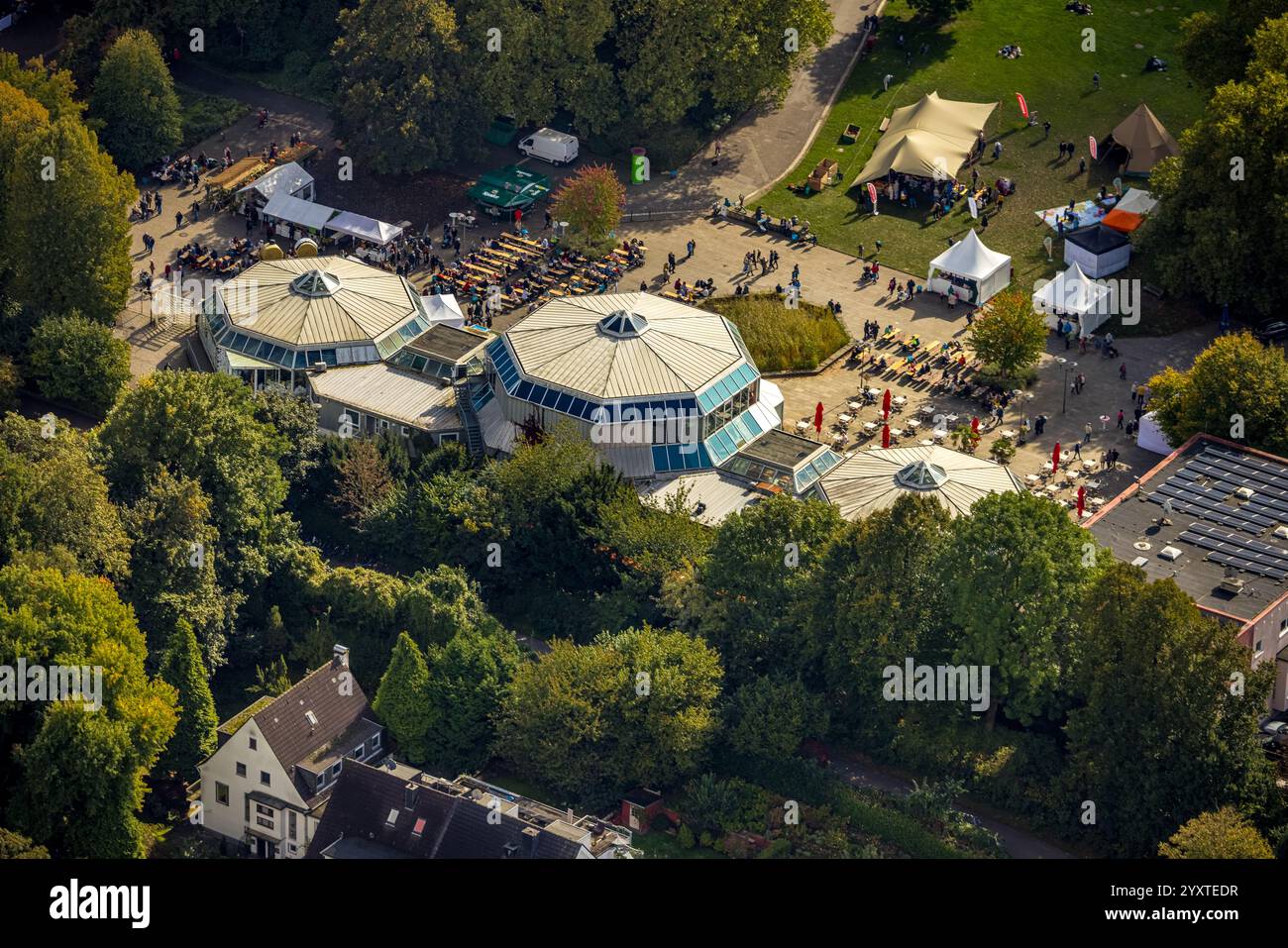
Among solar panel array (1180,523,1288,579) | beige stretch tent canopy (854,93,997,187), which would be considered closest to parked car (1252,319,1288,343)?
beige stretch tent canopy (854,93,997,187)

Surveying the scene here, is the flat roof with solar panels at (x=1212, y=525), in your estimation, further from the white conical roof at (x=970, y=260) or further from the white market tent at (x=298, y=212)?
the white market tent at (x=298, y=212)

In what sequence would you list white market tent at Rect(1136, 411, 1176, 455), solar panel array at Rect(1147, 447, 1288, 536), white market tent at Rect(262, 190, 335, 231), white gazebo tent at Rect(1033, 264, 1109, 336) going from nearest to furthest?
solar panel array at Rect(1147, 447, 1288, 536)
white market tent at Rect(1136, 411, 1176, 455)
white gazebo tent at Rect(1033, 264, 1109, 336)
white market tent at Rect(262, 190, 335, 231)

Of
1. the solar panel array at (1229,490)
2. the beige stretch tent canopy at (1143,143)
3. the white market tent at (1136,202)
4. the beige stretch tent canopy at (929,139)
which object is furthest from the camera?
the beige stretch tent canopy at (1143,143)

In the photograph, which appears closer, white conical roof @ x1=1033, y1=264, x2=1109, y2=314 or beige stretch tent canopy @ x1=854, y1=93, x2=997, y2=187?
white conical roof @ x1=1033, y1=264, x2=1109, y2=314

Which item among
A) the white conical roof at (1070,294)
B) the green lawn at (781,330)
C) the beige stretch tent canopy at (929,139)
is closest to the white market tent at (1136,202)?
the white conical roof at (1070,294)

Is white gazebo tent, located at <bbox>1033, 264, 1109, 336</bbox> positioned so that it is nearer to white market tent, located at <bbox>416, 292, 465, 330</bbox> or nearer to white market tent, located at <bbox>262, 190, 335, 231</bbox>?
white market tent, located at <bbox>416, 292, 465, 330</bbox>

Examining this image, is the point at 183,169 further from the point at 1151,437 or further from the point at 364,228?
the point at 1151,437
